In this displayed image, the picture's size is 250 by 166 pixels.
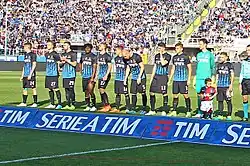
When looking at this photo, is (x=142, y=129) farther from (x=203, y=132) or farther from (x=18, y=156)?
(x=18, y=156)

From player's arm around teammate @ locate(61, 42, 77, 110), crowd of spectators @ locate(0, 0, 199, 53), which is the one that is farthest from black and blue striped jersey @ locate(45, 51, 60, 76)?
crowd of spectators @ locate(0, 0, 199, 53)

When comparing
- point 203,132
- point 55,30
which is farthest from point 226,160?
point 55,30

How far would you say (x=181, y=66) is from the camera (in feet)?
53.7

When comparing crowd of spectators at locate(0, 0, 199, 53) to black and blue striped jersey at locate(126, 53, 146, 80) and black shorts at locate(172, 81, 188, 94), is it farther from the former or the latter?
black shorts at locate(172, 81, 188, 94)

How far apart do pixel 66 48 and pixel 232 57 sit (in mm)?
26383

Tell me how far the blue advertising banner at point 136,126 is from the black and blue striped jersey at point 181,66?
15.0 feet

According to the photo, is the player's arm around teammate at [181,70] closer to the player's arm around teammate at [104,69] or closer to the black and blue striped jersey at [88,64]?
the player's arm around teammate at [104,69]

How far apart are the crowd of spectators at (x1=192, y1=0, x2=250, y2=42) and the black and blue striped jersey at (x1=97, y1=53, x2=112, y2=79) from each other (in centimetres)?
3001

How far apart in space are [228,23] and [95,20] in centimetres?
1115

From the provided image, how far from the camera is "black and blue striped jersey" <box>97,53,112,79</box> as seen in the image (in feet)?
57.2

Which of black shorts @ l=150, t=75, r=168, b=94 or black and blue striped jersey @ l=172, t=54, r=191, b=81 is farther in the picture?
black shorts @ l=150, t=75, r=168, b=94

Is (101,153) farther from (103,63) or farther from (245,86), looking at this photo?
(103,63)

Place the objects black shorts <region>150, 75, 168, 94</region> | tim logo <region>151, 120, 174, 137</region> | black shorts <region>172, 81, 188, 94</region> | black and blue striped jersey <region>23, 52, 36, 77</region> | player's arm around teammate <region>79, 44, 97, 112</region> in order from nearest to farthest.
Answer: tim logo <region>151, 120, 174, 137</region> < black shorts <region>172, 81, 188, 94</region> < black shorts <region>150, 75, 168, 94</region> < player's arm around teammate <region>79, 44, 97, 112</region> < black and blue striped jersey <region>23, 52, 36, 77</region>

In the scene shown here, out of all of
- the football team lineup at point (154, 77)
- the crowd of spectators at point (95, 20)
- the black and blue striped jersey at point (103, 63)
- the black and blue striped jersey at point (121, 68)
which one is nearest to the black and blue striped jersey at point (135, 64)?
the football team lineup at point (154, 77)
